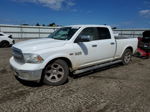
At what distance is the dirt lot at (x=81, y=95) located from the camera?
313 cm

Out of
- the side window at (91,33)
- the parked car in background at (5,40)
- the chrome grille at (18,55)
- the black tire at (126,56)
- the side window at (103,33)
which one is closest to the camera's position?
the chrome grille at (18,55)

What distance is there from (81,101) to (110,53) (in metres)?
2.96

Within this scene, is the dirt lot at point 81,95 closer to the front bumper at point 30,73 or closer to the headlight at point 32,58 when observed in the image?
the front bumper at point 30,73

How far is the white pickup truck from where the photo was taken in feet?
12.7

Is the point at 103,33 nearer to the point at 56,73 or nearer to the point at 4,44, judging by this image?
the point at 56,73

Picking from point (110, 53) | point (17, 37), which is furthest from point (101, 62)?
point (17, 37)

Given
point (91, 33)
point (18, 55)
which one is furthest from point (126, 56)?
point (18, 55)

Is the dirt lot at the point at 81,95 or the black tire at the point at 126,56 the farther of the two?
the black tire at the point at 126,56

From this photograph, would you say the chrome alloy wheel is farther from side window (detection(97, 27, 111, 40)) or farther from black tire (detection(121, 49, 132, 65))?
black tire (detection(121, 49, 132, 65))

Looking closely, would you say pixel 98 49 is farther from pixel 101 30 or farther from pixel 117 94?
pixel 117 94

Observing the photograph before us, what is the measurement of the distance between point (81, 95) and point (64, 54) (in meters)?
1.30

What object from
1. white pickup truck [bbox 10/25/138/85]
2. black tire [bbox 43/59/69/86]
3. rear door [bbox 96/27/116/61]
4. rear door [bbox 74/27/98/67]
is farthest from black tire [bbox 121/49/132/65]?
black tire [bbox 43/59/69/86]

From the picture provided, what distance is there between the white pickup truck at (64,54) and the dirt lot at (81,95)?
371 mm

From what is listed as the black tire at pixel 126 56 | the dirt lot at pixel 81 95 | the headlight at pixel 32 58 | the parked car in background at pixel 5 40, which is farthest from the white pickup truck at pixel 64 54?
the parked car in background at pixel 5 40
